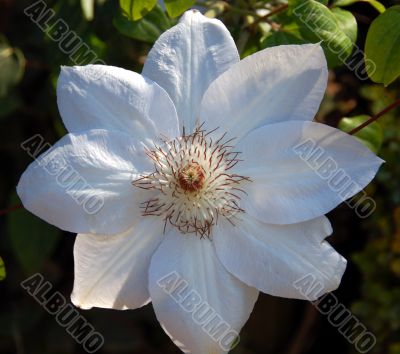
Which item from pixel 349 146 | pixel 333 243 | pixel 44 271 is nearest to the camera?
pixel 349 146

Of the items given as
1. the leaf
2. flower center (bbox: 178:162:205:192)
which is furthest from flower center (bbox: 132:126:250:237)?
the leaf

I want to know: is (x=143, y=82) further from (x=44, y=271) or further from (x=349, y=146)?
(x=44, y=271)

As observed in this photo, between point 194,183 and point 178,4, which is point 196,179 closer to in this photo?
point 194,183

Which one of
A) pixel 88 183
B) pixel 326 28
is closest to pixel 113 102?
pixel 88 183

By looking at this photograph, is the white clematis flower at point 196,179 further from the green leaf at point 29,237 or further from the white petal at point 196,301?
the green leaf at point 29,237

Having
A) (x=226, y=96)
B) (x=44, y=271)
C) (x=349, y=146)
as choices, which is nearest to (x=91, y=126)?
(x=226, y=96)

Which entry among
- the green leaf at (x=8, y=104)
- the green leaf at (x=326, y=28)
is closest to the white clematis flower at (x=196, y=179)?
the green leaf at (x=326, y=28)
